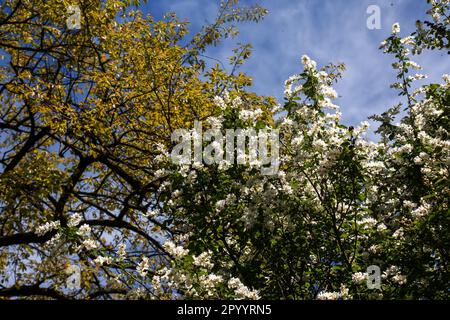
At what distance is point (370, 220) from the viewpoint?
4211 millimetres

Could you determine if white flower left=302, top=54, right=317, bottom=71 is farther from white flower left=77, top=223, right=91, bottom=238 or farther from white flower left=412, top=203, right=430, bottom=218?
white flower left=77, top=223, right=91, bottom=238

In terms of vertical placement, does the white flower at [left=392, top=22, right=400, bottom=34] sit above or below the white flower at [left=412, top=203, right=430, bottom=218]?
above

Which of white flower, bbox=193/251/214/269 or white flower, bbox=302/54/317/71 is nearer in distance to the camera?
white flower, bbox=193/251/214/269

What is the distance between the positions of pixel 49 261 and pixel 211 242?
23.3 ft

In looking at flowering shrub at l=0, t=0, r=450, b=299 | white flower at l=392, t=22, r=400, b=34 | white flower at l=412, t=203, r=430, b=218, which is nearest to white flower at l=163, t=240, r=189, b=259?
flowering shrub at l=0, t=0, r=450, b=299

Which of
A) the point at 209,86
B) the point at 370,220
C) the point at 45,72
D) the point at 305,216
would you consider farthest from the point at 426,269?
the point at 45,72


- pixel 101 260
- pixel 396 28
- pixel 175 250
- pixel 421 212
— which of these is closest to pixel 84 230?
pixel 101 260

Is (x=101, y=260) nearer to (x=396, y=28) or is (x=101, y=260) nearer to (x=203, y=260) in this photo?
(x=203, y=260)

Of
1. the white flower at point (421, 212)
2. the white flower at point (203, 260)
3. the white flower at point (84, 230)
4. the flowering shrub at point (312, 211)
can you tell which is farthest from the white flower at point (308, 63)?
the white flower at point (84, 230)

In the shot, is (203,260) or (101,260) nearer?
(101,260)

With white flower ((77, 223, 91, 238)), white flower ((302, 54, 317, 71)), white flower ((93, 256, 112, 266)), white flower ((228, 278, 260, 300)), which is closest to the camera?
white flower ((228, 278, 260, 300))

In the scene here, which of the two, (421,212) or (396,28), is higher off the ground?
(396,28)

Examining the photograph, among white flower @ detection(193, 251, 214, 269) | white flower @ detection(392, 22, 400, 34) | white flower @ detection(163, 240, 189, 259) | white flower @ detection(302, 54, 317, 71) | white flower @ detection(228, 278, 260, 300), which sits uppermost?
white flower @ detection(392, 22, 400, 34)
